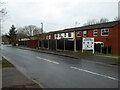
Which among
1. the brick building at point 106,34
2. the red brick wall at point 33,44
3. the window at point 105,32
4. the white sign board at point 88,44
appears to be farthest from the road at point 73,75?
the red brick wall at point 33,44

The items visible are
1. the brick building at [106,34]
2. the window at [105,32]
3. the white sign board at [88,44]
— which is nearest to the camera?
the white sign board at [88,44]

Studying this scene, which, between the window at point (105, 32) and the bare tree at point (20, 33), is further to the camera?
the bare tree at point (20, 33)

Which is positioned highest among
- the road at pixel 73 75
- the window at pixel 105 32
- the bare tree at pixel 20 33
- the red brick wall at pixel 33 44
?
the bare tree at pixel 20 33

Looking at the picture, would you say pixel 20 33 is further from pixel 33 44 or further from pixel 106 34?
pixel 106 34

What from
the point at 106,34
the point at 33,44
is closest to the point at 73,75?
the point at 106,34

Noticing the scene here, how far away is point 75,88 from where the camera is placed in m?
5.07

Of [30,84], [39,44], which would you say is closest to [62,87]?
[30,84]

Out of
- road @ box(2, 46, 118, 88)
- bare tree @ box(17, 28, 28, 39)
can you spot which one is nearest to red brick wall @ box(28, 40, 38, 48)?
road @ box(2, 46, 118, 88)

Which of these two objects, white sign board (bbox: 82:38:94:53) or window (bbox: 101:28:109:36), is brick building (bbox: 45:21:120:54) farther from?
white sign board (bbox: 82:38:94:53)

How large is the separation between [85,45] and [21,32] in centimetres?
5677

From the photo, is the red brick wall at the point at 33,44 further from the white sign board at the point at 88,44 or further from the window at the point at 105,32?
the white sign board at the point at 88,44

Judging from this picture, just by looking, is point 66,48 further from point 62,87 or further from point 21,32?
point 21,32

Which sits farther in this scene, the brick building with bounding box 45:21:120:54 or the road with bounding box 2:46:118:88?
the brick building with bounding box 45:21:120:54

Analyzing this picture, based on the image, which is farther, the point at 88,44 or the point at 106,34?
the point at 106,34
